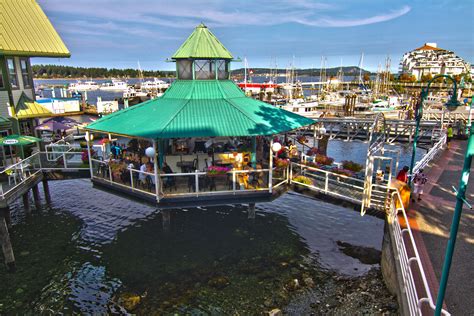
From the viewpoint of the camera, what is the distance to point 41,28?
21.4m

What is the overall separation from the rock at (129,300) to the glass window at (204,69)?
11.6 m

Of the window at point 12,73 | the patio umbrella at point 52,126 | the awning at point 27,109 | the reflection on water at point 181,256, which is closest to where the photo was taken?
the reflection on water at point 181,256

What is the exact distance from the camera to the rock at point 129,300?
13023 mm

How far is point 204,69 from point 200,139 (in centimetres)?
399

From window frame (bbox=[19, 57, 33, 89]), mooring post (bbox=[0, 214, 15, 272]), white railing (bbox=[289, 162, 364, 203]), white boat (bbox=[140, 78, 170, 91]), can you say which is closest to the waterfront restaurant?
white railing (bbox=[289, 162, 364, 203])

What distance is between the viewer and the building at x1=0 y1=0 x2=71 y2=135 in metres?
19.0

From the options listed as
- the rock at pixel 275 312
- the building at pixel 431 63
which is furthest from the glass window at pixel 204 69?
the building at pixel 431 63

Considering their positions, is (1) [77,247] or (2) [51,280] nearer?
(2) [51,280]

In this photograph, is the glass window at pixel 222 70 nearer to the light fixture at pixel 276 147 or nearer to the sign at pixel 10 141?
the light fixture at pixel 276 147

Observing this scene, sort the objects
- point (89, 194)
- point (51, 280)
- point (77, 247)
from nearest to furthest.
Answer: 1. point (51, 280)
2. point (77, 247)
3. point (89, 194)

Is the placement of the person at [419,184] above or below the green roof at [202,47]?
below

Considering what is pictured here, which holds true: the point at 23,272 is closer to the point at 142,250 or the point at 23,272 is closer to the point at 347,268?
the point at 142,250

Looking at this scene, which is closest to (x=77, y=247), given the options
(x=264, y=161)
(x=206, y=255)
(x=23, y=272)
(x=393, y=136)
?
(x=23, y=272)

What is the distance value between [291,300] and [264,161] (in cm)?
768
